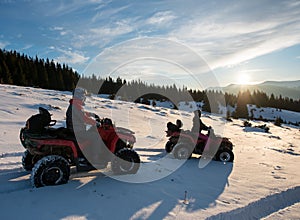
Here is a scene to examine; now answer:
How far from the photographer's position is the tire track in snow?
5094mm

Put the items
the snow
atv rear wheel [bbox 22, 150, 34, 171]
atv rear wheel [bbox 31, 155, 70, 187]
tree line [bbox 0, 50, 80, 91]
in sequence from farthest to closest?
1. tree line [bbox 0, 50, 80, 91]
2. atv rear wheel [bbox 22, 150, 34, 171]
3. atv rear wheel [bbox 31, 155, 70, 187]
4. the snow

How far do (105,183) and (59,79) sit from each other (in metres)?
57.6

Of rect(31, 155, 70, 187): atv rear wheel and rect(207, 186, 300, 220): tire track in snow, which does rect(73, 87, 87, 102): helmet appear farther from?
rect(207, 186, 300, 220): tire track in snow

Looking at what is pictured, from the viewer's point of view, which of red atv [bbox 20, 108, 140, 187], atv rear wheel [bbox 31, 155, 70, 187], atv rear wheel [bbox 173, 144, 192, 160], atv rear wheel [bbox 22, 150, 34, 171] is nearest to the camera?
atv rear wheel [bbox 31, 155, 70, 187]

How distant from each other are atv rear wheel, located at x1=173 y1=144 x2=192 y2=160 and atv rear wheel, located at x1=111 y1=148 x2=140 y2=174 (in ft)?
10.2

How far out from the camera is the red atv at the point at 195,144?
31.4 feet

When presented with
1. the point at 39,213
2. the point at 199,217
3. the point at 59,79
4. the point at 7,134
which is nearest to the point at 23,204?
the point at 39,213

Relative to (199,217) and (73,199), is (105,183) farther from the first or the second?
(199,217)

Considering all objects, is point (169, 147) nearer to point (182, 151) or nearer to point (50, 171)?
point (182, 151)

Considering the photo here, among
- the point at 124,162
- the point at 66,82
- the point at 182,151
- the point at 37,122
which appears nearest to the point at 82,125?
the point at 37,122

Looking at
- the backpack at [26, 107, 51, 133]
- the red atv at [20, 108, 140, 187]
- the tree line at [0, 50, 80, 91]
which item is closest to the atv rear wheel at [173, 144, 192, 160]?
the red atv at [20, 108, 140, 187]

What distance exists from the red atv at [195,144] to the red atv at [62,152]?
125 inches

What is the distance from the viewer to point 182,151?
955 centimetres

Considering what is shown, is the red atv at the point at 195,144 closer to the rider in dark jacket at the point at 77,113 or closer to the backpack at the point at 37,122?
the rider in dark jacket at the point at 77,113
